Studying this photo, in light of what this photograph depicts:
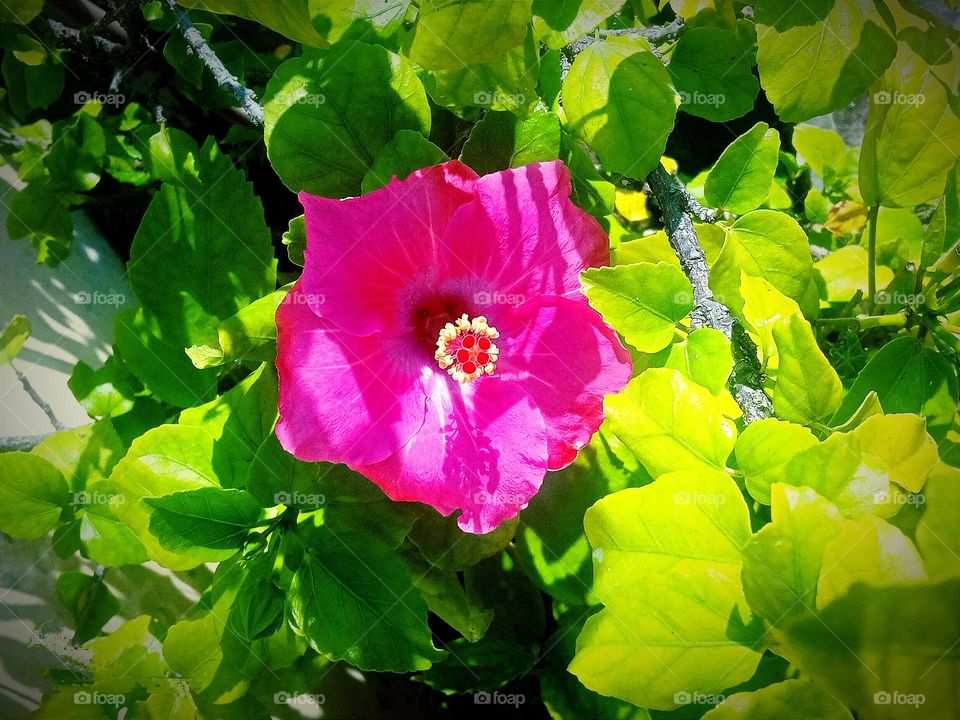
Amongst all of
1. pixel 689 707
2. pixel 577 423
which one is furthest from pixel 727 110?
pixel 689 707

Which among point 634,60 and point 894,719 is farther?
point 634,60

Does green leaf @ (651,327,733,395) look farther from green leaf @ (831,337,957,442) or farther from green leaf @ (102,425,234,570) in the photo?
green leaf @ (102,425,234,570)

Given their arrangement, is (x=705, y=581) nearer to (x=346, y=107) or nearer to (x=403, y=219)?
(x=403, y=219)

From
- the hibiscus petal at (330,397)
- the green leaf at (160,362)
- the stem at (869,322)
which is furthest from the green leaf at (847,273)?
the green leaf at (160,362)

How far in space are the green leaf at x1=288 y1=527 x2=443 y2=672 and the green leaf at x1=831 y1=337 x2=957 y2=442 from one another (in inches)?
16.9

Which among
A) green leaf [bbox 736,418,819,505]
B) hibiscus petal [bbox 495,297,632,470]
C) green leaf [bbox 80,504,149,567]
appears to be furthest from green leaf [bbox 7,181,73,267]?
green leaf [bbox 736,418,819,505]

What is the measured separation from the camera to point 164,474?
2.21 feet

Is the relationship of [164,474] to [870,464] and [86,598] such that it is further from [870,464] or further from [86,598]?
[870,464]

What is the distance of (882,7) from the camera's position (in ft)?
1.78

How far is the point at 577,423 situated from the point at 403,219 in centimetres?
24

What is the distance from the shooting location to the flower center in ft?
2.09

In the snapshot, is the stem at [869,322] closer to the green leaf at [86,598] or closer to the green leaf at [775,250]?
the green leaf at [775,250]

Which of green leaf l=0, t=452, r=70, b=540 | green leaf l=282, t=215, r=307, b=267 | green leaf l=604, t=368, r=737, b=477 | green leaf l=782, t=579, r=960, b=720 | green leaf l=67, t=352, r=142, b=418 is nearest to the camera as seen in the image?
green leaf l=782, t=579, r=960, b=720

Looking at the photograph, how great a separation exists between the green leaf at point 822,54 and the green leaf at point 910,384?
23 cm
